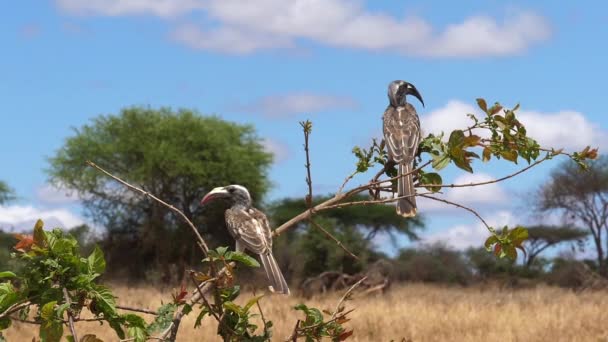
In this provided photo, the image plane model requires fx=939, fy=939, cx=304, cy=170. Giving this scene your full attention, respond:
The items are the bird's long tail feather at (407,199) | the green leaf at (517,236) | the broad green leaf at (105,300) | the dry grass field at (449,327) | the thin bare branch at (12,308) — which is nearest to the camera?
the broad green leaf at (105,300)

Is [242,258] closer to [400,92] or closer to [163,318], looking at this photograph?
[163,318]

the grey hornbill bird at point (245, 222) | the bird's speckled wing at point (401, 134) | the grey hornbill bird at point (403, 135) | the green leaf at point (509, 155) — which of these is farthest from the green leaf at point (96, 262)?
the green leaf at point (509, 155)

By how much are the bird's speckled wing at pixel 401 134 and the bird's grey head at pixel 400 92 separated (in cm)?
28

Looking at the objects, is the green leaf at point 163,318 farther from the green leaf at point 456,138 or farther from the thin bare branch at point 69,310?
the green leaf at point 456,138

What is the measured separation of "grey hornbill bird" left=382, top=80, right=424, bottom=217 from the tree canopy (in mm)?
24637

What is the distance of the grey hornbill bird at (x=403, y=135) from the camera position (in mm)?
4242

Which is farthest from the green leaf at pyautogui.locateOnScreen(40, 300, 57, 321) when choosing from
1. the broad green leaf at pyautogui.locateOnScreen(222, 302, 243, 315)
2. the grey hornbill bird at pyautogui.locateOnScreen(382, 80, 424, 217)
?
the grey hornbill bird at pyautogui.locateOnScreen(382, 80, 424, 217)

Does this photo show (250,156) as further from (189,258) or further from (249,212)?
(249,212)

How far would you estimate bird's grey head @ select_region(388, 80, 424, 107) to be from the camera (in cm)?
601

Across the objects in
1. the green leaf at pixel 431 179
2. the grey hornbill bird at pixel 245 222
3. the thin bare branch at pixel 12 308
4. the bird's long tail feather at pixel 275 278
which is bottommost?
the thin bare branch at pixel 12 308

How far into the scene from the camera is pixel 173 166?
30.8 meters

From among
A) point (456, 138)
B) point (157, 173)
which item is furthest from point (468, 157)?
point (157, 173)

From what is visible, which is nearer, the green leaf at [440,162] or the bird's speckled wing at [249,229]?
the green leaf at [440,162]

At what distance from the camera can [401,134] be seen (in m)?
4.97
